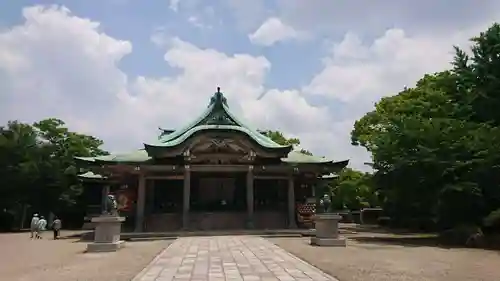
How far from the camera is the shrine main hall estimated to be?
82.9 feet

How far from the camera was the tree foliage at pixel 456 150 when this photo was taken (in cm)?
1797

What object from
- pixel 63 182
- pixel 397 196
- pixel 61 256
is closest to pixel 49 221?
pixel 63 182

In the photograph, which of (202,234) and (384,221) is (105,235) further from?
(384,221)

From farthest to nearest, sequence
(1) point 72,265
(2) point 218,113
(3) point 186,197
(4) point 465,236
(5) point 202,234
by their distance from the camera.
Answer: (2) point 218,113, (3) point 186,197, (5) point 202,234, (4) point 465,236, (1) point 72,265

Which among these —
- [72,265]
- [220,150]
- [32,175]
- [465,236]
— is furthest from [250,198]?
[32,175]

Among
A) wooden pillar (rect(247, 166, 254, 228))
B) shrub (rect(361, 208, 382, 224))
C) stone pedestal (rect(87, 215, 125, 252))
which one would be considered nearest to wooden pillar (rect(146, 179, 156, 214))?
wooden pillar (rect(247, 166, 254, 228))

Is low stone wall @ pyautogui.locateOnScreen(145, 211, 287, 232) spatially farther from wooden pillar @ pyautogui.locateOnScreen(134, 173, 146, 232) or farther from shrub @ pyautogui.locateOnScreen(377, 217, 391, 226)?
shrub @ pyautogui.locateOnScreen(377, 217, 391, 226)

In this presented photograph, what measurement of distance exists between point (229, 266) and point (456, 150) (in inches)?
455

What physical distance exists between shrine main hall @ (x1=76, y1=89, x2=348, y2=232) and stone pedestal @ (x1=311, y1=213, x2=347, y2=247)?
808 cm

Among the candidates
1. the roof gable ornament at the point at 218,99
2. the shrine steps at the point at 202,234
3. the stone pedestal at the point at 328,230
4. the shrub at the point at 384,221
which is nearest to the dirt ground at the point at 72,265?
the shrine steps at the point at 202,234

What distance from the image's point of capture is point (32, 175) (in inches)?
1324

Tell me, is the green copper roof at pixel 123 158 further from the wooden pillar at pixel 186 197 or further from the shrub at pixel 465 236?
the shrub at pixel 465 236

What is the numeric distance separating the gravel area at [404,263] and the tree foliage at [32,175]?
2439 cm

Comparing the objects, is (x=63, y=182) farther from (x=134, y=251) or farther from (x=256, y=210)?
(x=134, y=251)
